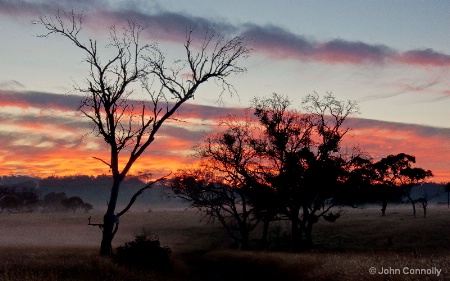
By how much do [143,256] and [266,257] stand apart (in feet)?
31.4

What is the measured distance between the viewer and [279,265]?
23.5 m

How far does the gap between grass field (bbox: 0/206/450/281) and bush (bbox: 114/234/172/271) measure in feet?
2.48

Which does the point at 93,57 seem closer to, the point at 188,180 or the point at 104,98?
the point at 104,98

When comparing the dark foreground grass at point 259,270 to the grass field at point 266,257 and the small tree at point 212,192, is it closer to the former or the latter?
the grass field at point 266,257

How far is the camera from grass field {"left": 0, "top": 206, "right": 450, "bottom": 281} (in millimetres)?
14969

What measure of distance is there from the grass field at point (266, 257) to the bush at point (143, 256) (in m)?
0.76

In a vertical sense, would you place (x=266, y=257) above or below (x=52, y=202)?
above

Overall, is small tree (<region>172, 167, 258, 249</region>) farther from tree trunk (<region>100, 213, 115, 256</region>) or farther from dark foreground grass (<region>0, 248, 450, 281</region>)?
tree trunk (<region>100, 213, 115, 256</region>)

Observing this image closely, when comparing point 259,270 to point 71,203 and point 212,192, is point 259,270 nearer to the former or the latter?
point 212,192

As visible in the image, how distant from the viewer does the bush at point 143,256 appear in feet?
66.1

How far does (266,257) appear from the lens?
27859 millimetres

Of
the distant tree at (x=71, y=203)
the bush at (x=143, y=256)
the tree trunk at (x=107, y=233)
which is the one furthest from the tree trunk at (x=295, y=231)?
the distant tree at (x=71, y=203)

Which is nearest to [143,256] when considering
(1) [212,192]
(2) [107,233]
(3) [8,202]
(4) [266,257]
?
(2) [107,233]

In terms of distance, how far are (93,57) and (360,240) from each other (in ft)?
132
